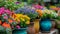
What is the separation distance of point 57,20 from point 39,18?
1747mm

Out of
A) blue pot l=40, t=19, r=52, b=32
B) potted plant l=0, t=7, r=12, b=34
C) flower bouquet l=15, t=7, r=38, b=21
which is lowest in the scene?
blue pot l=40, t=19, r=52, b=32

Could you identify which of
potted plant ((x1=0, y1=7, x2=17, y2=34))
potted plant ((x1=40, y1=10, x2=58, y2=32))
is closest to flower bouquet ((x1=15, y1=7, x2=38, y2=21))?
potted plant ((x1=40, y1=10, x2=58, y2=32))

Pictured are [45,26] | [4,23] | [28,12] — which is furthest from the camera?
[45,26]

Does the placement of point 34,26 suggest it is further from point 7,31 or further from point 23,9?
point 7,31

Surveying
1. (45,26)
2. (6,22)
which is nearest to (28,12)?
(45,26)

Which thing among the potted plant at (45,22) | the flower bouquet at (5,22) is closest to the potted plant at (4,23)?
the flower bouquet at (5,22)

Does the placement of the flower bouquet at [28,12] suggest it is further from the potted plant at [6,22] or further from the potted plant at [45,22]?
the potted plant at [6,22]

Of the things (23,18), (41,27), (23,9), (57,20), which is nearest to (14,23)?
(23,18)

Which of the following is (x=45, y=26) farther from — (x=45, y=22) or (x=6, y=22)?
(x=6, y=22)

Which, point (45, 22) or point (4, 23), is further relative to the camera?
point (45, 22)

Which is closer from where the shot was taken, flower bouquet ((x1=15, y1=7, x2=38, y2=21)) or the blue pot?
flower bouquet ((x1=15, y1=7, x2=38, y2=21))

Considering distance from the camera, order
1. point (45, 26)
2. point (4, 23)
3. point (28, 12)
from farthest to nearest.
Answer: point (45, 26), point (28, 12), point (4, 23)

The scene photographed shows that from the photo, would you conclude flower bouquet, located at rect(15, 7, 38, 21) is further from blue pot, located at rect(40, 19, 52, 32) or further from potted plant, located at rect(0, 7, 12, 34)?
potted plant, located at rect(0, 7, 12, 34)

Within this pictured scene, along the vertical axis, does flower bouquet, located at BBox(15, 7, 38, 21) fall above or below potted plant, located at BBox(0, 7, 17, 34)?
below
